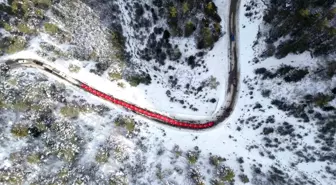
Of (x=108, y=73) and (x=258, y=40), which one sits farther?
(x=108, y=73)

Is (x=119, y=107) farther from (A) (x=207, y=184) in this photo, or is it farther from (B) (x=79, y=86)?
(A) (x=207, y=184)

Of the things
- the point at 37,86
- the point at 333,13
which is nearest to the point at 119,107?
the point at 37,86

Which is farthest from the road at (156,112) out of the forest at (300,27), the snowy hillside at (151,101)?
the forest at (300,27)

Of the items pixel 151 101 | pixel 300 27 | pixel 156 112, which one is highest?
pixel 300 27

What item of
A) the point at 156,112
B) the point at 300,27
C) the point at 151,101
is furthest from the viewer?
the point at 156,112

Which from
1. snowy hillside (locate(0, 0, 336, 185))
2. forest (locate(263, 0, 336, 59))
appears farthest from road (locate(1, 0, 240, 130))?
forest (locate(263, 0, 336, 59))

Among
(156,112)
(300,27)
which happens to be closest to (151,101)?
(156,112)

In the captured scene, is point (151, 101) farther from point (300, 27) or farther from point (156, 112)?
point (300, 27)

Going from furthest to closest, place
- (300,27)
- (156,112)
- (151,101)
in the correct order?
(156,112)
(151,101)
(300,27)

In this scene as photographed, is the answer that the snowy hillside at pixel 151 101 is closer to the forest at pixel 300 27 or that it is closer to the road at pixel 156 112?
the road at pixel 156 112
